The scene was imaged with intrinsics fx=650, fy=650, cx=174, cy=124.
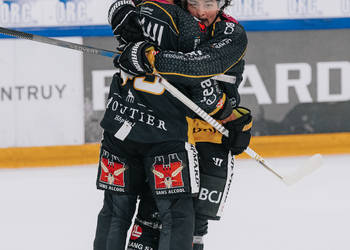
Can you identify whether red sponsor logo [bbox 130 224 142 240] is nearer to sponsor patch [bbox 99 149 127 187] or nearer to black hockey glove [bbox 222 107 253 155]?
sponsor patch [bbox 99 149 127 187]

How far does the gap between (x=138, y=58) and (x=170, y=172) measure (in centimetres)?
33

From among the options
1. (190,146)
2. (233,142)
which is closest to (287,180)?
(233,142)

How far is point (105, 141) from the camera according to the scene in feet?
6.31

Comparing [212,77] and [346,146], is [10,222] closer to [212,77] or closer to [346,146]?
[212,77]

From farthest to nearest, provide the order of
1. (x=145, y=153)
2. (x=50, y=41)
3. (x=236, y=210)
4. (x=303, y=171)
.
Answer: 1. (x=236, y=210)
2. (x=303, y=171)
3. (x=50, y=41)
4. (x=145, y=153)

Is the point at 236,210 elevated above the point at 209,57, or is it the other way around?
the point at 209,57

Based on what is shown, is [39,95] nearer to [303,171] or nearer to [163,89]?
[303,171]

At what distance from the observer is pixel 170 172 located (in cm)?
180

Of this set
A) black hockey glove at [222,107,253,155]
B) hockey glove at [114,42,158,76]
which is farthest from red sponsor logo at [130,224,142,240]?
hockey glove at [114,42,158,76]

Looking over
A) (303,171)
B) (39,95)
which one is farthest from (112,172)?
(39,95)

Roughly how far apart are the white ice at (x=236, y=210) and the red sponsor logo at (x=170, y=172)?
2.61 ft

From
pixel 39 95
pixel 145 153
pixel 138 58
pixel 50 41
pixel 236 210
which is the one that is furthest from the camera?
pixel 39 95

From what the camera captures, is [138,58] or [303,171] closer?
[138,58]

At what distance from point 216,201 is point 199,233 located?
119 mm
